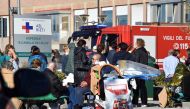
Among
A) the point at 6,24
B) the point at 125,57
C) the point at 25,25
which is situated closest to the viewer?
the point at 125,57

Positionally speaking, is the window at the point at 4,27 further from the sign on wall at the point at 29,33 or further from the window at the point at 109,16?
the sign on wall at the point at 29,33

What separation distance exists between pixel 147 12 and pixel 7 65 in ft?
135

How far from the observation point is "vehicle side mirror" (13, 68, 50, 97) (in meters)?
2.51

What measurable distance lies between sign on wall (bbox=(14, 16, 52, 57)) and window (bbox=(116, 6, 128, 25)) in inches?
1395

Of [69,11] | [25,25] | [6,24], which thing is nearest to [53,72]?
[25,25]

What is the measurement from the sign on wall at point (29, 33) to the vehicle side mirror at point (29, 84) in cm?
1884

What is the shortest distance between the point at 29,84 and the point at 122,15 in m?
56.1

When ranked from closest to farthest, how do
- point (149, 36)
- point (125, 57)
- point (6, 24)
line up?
point (125, 57), point (149, 36), point (6, 24)

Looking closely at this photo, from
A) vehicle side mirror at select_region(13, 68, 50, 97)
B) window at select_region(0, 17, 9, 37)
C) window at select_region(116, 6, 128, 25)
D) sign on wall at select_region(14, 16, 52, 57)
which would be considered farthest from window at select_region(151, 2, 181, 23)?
vehicle side mirror at select_region(13, 68, 50, 97)

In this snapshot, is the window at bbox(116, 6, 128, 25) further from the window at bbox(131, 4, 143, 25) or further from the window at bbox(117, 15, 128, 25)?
the window at bbox(131, 4, 143, 25)

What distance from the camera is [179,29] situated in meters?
26.4

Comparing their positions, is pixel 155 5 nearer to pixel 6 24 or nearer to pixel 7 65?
pixel 6 24

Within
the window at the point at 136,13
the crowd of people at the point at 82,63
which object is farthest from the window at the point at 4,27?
the crowd of people at the point at 82,63

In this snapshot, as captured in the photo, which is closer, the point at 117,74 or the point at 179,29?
the point at 117,74
